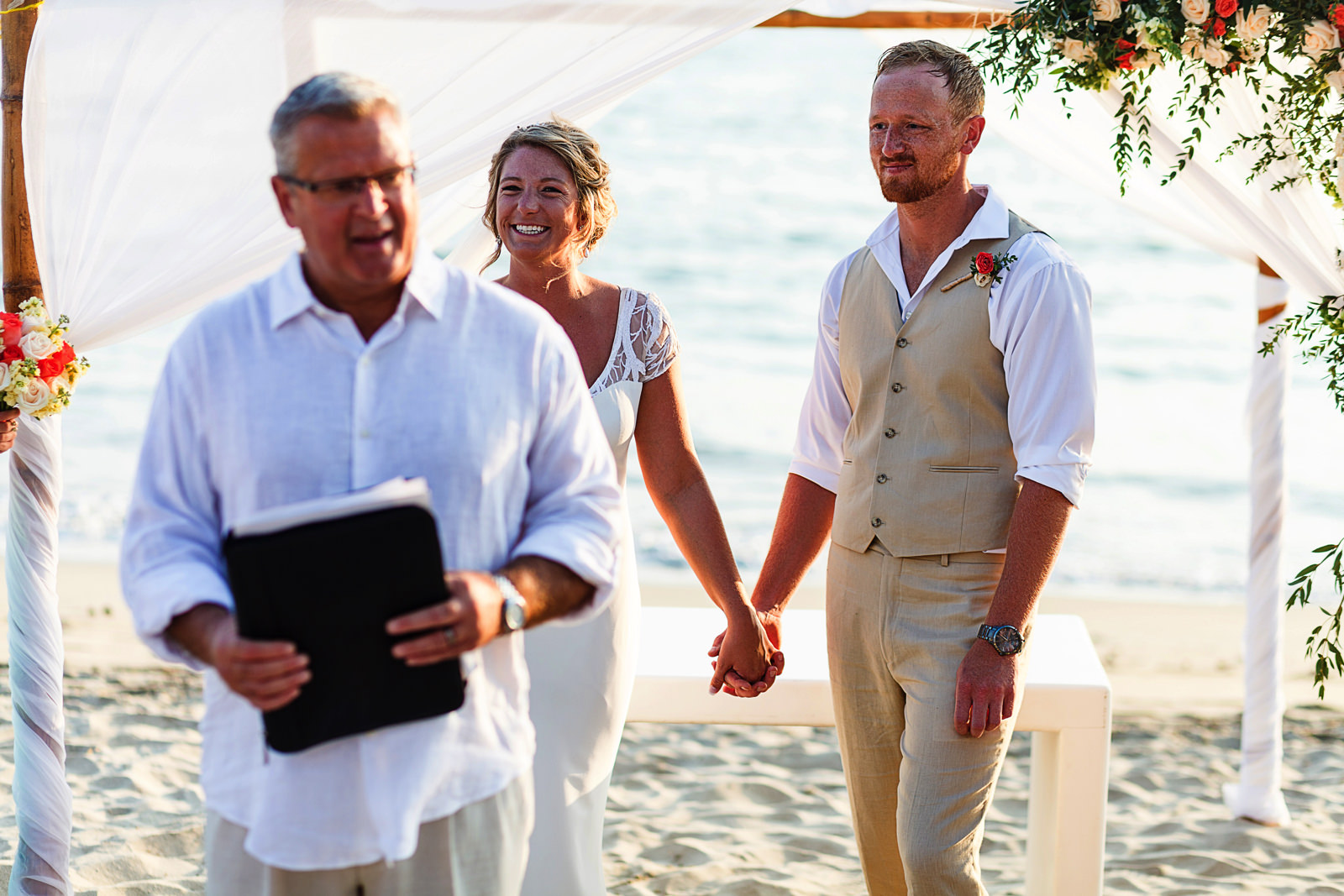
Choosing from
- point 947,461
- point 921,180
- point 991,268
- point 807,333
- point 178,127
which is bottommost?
point 947,461

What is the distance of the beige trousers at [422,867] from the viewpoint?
1.49 metres

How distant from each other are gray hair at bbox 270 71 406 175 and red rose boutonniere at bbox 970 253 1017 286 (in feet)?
4.11

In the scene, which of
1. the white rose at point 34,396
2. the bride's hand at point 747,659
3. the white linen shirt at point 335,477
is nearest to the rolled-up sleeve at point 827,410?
the bride's hand at point 747,659

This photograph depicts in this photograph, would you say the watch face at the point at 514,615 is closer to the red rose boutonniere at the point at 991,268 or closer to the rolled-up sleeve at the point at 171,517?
the rolled-up sleeve at the point at 171,517

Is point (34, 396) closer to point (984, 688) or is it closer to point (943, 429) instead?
point (943, 429)

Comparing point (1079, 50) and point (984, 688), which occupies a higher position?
point (1079, 50)

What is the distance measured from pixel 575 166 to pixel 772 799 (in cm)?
236

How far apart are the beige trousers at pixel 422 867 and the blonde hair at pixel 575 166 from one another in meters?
1.36

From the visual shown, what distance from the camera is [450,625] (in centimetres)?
141

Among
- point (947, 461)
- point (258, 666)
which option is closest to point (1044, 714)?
point (947, 461)

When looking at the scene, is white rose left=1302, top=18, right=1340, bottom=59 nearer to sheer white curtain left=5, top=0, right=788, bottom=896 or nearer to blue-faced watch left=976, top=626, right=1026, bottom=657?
sheer white curtain left=5, top=0, right=788, bottom=896

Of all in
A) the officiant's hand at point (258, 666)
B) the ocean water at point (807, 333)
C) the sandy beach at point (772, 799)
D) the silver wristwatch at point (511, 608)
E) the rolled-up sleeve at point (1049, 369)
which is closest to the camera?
the officiant's hand at point (258, 666)

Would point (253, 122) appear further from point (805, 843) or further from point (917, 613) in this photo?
point (805, 843)

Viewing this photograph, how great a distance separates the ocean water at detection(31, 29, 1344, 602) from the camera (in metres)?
8.71
